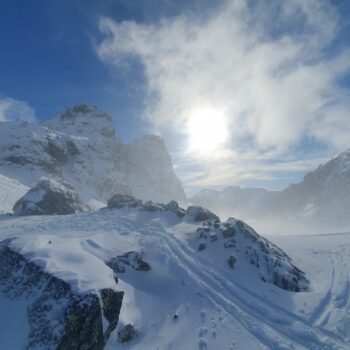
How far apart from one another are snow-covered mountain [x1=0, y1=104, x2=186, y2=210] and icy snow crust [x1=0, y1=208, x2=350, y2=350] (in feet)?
113

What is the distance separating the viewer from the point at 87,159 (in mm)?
96438

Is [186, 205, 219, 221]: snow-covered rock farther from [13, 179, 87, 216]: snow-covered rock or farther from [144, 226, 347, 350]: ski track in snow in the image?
[13, 179, 87, 216]: snow-covered rock

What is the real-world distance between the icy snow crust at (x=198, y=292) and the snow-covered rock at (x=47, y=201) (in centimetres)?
1950

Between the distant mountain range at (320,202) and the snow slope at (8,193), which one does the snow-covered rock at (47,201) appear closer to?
the snow slope at (8,193)

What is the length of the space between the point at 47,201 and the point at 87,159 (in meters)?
59.5

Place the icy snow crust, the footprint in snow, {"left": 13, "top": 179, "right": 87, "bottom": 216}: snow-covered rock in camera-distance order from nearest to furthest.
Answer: the footprint in snow → the icy snow crust → {"left": 13, "top": 179, "right": 87, "bottom": 216}: snow-covered rock

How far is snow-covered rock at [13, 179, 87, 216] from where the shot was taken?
37156mm

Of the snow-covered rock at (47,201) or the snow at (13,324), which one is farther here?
the snow-covered rock at (47,201)

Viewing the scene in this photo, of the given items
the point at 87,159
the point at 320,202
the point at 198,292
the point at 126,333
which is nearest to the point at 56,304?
the point at 126,333

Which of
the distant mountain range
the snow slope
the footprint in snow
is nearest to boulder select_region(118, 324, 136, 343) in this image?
the footprint in snow

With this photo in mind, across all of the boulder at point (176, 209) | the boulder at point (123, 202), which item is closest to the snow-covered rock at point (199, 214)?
the boulder at point (176, 209)

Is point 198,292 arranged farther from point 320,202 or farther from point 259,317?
point 320,202

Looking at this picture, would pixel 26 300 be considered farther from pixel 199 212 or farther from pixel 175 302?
pixel 199 212

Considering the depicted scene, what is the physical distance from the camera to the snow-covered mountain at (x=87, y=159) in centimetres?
7444
